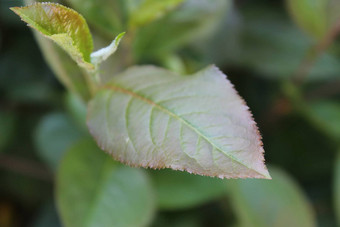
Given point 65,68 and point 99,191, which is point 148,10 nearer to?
point 65,68

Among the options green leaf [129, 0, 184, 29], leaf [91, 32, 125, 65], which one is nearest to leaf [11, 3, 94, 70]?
leaf [91, 32, 125, 65]

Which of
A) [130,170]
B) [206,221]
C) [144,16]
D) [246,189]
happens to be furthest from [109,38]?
[206,221]

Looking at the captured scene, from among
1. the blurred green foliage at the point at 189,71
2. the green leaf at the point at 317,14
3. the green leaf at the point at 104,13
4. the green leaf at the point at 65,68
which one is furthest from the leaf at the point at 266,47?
the green leaf at the point at 65,68

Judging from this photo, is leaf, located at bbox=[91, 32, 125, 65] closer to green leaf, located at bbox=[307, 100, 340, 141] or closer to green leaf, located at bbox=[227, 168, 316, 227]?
green leaf, located at bbox=[227, 168, 316, 227]

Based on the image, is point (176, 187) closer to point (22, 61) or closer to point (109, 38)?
point (109, 38)

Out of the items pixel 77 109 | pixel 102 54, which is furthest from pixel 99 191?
pixel 102 54

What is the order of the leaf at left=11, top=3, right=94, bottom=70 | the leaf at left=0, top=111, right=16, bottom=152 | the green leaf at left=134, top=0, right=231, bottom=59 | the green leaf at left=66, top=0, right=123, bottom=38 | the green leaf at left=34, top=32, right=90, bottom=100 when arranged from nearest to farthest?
the leaf at left=11, top=3, right=94, bottom=70, the green leaf at left=34, top=32, right=90, bottom=100, the green leaf at left=66, top=0, right=123, bottom=38, the green leaf at left=134, top=0, right=231, bottom=59, the leaf at left=0, top=111, right=16, bottom=152
